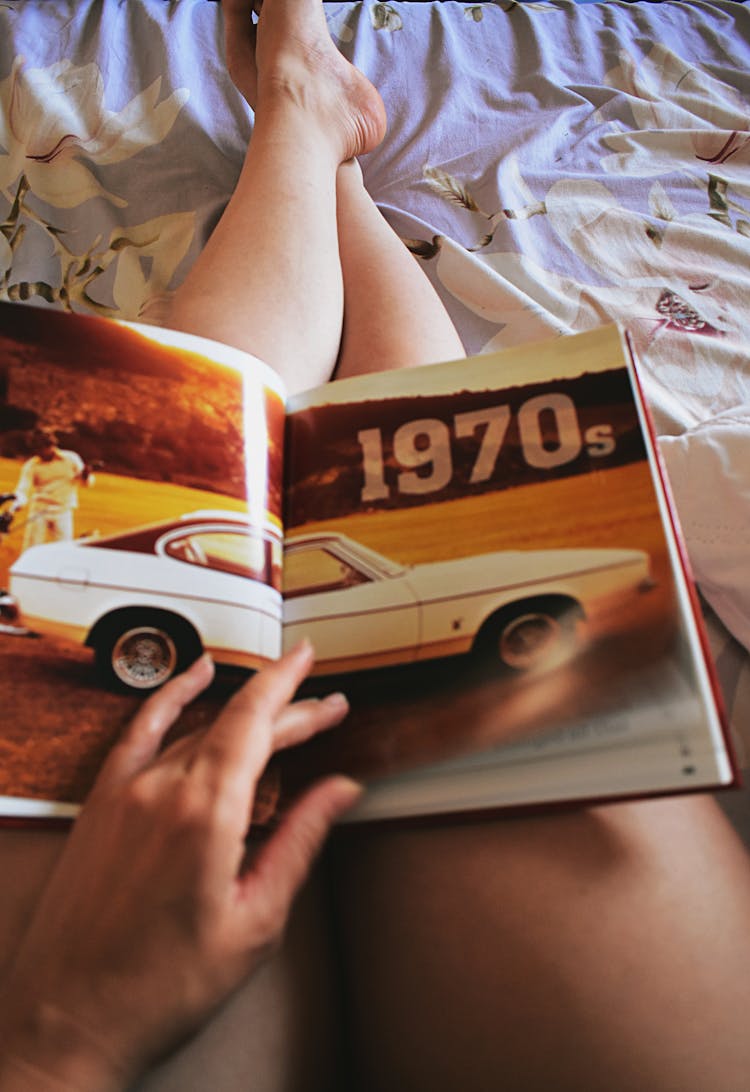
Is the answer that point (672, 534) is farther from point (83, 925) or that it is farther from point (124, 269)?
point (124, 269)

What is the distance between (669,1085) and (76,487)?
0.42 m

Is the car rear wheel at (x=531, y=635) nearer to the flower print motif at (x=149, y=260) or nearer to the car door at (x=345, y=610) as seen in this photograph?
the car door at (x=345, y=610)

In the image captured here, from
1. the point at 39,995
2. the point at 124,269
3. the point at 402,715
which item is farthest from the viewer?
the point at 124,269

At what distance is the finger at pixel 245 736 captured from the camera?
1.13 feet

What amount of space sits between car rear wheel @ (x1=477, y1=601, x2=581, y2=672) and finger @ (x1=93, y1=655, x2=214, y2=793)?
0.49ft

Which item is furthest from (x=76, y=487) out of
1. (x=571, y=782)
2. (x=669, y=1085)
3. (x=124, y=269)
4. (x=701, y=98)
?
(x=701, y=98)

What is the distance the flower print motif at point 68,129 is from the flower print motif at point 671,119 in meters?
0.55

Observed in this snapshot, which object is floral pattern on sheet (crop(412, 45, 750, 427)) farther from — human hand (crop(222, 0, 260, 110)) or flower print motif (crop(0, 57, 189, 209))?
flower print motif (crop(0, 57, 189, 209))

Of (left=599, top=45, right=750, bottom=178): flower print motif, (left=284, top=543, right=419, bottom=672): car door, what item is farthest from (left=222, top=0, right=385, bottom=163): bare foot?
(left=284, top=543, right=419, bottom=672): car door

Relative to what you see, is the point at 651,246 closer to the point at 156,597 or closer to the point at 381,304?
the point at 381,304

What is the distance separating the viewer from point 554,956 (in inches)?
14.9

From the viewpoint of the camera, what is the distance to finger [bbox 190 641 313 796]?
34 cm

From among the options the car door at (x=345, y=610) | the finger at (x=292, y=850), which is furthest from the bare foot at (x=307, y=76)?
the finger at (x=292, y=850)

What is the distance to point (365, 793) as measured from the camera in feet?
1.34
